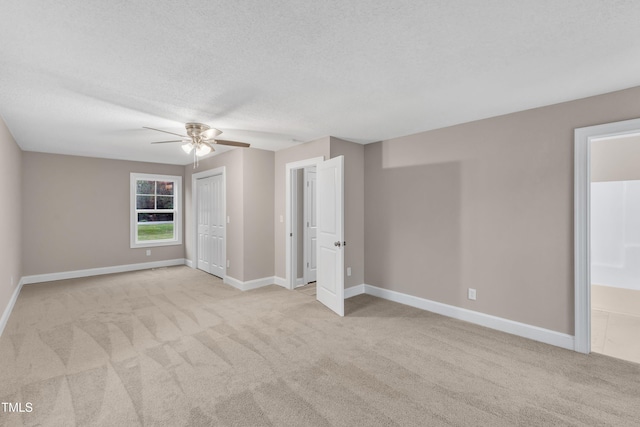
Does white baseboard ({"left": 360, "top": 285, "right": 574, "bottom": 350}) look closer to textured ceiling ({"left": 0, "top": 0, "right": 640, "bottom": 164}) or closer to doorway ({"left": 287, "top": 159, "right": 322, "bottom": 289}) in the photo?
doorway ({"left": 287, "top": 159, "right": 322, "bottom": 289})

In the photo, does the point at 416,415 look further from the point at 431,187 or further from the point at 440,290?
the point at 431,187

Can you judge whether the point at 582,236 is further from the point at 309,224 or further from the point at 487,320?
the point at 309,224

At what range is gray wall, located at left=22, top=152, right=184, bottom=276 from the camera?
5.51 meters

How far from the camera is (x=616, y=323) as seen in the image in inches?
139

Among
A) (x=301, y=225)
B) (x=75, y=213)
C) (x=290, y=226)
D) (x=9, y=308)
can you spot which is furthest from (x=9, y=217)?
(x=301, y=225)

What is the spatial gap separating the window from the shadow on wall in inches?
190

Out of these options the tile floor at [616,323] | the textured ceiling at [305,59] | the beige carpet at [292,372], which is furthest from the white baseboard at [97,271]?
the tile floor at [616,323]

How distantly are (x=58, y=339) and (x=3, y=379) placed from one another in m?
0.77

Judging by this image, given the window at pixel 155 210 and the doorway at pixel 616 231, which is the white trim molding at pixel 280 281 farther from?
the doorway at pixel 616 231

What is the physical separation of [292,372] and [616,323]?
390 centimetres

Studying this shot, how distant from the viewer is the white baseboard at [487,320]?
3.01 metres

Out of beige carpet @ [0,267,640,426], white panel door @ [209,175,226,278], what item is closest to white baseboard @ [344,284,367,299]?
beige carpet @ [0,267,640,426]

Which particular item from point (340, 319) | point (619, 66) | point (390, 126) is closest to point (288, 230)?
point (340, 319)

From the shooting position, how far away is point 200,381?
2389 millimetres
